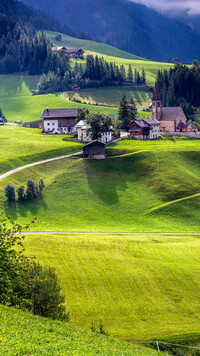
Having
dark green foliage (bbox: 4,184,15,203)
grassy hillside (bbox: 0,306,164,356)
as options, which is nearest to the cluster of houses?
dark green foliage (bbox: 4,184,15,203)

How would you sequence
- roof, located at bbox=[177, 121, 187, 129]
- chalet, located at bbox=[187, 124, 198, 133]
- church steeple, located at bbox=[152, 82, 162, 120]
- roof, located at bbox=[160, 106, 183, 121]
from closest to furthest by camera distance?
roof, located at bbox=[177, 121, 187, 129] → chalet, located at bbox=[187, 124, 198, 133] → roof, located at bbox=[160, 106, 183, 121] → church steeple, located at bbox=[152, 82, 162, 120]

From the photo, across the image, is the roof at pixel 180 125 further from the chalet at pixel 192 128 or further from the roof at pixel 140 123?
the roof at pixel 140 123

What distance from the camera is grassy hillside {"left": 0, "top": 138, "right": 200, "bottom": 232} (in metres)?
85.8

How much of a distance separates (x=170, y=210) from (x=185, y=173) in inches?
725

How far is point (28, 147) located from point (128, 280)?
7735cm

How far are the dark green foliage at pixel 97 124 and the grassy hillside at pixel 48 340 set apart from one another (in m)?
93.7

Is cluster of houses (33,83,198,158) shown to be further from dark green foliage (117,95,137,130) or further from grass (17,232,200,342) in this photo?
grass (17,232,200,342)

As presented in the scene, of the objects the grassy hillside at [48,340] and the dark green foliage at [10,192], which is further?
the dark green foliage at [10,192]

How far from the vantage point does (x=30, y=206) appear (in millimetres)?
90875

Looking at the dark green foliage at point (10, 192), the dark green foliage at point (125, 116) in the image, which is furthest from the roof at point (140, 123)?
the dark green foliage at point (10, 192)

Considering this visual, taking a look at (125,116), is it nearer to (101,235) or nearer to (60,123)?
(60,123)

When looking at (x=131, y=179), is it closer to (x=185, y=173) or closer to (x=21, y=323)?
(x=185, y=173)

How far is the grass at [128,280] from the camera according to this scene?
4559 centimetres

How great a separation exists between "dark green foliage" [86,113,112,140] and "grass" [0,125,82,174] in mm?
6171
